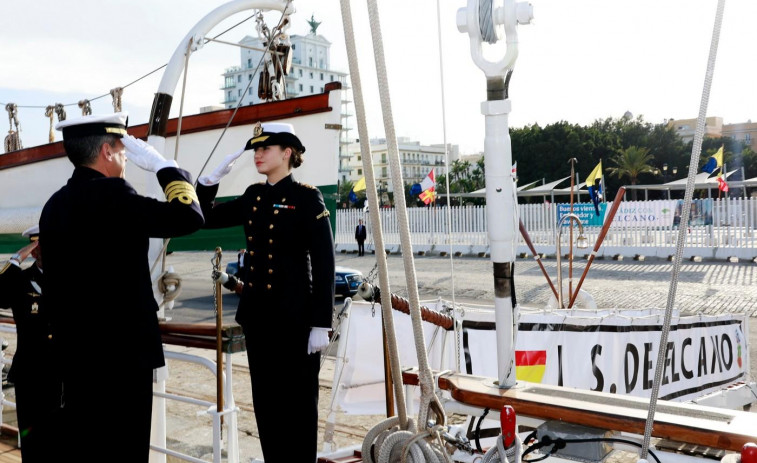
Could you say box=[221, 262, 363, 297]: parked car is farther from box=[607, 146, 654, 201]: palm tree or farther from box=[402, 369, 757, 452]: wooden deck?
box=[607, 146, 654, 201]: palm tree

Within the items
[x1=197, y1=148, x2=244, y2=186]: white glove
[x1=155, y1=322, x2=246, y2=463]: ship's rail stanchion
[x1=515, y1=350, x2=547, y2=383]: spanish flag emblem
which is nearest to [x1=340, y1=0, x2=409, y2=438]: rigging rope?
[x1=155, y1=322, x2=246, y2=463]: ship's rail stanchion

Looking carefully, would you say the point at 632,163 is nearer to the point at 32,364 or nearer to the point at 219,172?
the point at 219,172

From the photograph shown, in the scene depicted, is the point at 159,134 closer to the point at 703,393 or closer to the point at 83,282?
the point at 83,282

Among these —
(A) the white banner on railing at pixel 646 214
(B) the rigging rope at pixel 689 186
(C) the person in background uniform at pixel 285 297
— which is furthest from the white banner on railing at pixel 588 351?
(A) the white banner on railing at pixel 646 214

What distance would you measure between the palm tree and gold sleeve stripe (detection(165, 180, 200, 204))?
5217 cm

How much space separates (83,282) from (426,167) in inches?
4608

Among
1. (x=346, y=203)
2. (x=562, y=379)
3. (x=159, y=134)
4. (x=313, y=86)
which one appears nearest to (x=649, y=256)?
(x=562, y=379)

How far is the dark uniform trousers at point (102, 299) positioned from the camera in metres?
2.38

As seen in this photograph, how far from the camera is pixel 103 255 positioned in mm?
2416

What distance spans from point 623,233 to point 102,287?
21330 millimetres

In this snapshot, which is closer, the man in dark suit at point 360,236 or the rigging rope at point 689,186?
the rigging rope at point 689,186

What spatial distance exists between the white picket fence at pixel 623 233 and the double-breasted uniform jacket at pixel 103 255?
14.2 metres

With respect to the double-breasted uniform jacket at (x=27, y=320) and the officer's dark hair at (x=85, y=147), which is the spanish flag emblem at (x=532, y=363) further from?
the officer's dark hair at (x=85, y=147)

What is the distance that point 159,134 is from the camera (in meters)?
3.71
